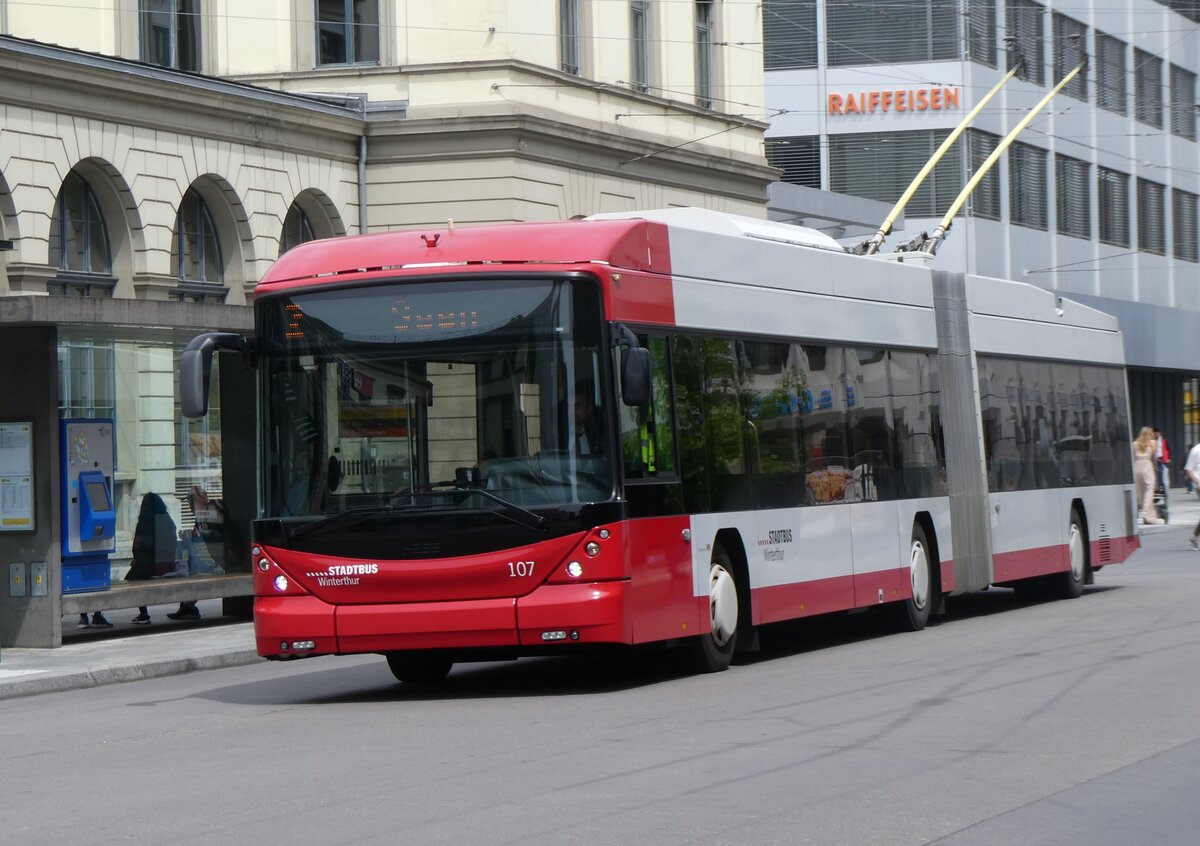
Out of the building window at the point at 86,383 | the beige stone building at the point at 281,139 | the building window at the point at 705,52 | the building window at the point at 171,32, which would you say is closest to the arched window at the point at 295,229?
the beige stone building at the point at 281,139

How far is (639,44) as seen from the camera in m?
35.0

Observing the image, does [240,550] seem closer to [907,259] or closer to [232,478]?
[232,478]

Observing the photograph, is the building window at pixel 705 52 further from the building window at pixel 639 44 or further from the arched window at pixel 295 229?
A: the arched window at pixel 295 229

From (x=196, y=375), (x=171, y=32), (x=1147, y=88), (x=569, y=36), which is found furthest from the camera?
(x=1147, y=88)

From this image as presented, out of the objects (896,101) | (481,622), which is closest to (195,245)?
(481,622)

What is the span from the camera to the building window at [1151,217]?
60.8 meters

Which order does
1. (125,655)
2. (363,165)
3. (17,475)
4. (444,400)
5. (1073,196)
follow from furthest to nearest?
(1073,196) → (363,165) → (17,475) → (125,655) → (444,400)

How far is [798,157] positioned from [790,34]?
2.98 metres

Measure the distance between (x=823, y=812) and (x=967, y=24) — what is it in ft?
142

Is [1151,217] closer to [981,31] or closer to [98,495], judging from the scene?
[981,31]

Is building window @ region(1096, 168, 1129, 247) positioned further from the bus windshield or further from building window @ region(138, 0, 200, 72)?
the bus windshield

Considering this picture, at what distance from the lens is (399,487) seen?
1255 cm

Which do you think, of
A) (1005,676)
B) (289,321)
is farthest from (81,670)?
(1005,676)

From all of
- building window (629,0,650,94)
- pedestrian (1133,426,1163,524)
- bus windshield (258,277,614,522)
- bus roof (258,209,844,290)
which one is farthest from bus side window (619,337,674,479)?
pedestrian (1133,426,1163,524)
